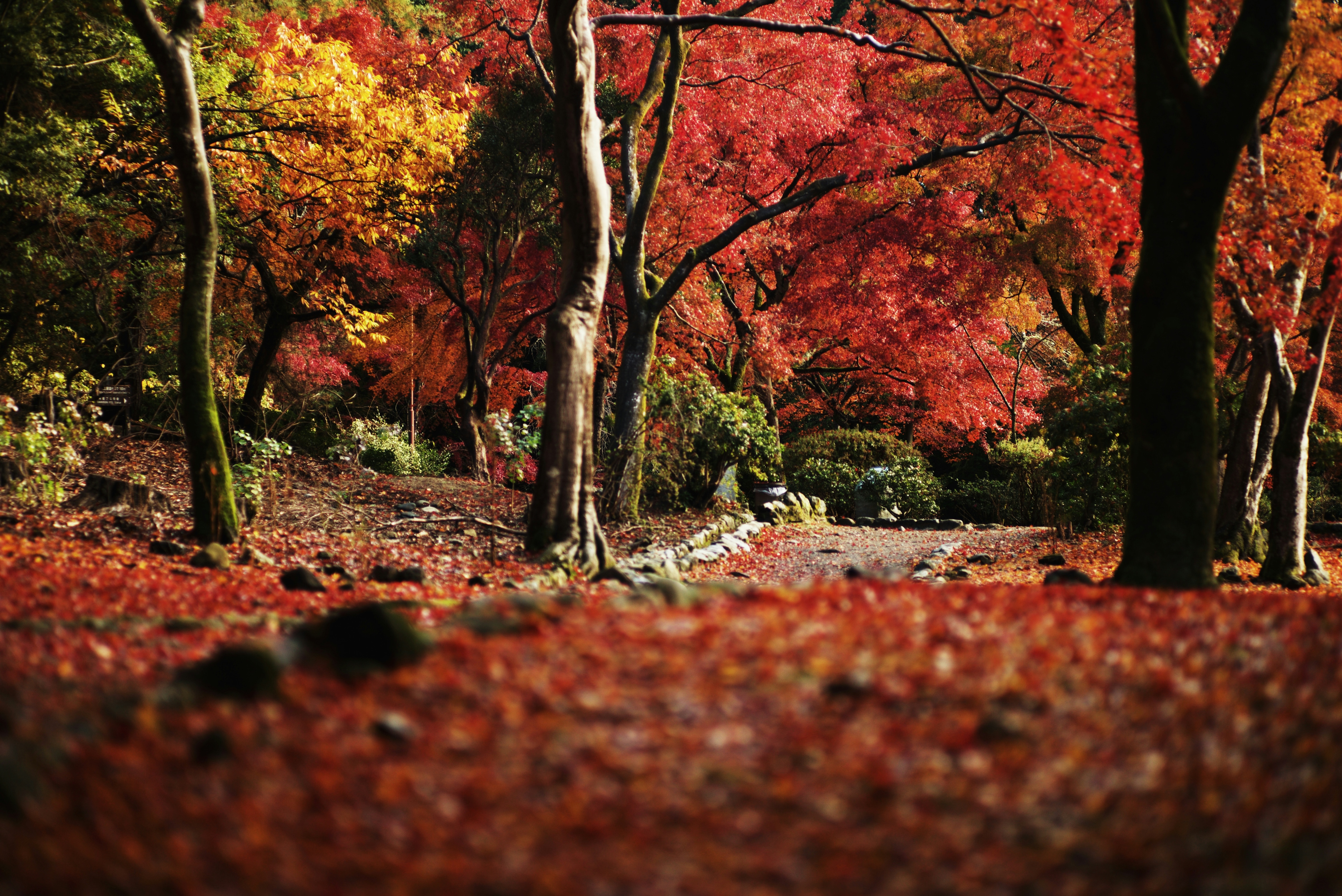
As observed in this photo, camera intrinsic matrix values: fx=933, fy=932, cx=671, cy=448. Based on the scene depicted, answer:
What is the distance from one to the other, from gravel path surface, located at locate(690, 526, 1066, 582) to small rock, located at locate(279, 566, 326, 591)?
11.4 feet

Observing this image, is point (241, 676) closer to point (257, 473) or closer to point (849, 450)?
point (257, 473)

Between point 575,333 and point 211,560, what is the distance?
295 cm

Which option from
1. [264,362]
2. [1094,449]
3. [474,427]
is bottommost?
[474,427]

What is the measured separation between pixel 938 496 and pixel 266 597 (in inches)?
514

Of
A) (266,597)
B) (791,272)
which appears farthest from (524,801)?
(791,272)

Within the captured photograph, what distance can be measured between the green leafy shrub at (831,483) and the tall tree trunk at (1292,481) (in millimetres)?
7687

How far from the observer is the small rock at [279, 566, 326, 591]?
5.26 m

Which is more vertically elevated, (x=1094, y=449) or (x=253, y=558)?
(x=1094, y=449)

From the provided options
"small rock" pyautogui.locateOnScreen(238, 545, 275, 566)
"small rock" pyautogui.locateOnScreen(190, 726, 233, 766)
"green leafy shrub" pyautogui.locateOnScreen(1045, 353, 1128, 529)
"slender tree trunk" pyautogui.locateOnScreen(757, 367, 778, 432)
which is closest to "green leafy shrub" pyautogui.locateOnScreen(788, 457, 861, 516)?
"slender tree trunk" pyautogui.locateOnScreen(757, 367, 778, 432)

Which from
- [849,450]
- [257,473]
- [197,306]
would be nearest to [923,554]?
[849,450]

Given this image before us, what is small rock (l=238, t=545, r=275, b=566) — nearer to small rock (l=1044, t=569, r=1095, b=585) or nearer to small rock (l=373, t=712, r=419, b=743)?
small rock (l=373, t=712, r=419, b=743)

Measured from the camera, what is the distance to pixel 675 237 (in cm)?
1348

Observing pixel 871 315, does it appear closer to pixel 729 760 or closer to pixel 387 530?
pixel 387 530

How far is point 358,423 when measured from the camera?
→ 707 inches
